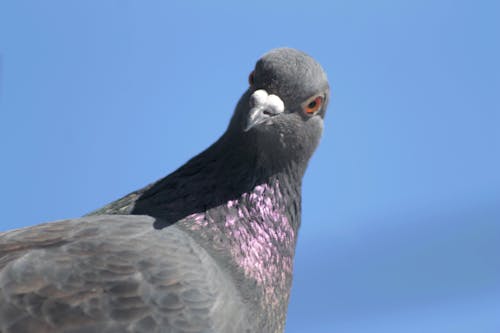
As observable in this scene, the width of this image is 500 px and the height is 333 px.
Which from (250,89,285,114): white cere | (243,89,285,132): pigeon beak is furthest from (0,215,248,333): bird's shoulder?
(250,89,285,114): white cere

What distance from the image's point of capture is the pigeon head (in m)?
4.94

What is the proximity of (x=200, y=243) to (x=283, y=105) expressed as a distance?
95 centimetres

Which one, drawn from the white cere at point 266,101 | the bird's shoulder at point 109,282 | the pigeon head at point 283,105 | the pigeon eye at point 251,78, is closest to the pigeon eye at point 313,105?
the pigeon head at point 283,105

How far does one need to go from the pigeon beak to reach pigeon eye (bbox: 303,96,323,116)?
8.2 inches

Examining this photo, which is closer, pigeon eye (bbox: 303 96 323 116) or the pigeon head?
the pigeon head

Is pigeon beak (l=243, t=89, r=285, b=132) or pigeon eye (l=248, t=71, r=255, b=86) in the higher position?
pigeon eye (l=248, t=71, r=255, b=86)

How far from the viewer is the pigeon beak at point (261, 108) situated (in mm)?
4805

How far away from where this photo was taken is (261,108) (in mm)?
4844

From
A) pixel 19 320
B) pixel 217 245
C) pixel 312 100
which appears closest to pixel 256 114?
pixel 312 100

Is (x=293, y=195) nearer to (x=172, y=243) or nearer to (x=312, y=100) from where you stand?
(x=312, y=100)

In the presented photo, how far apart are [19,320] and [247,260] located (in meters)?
1.38

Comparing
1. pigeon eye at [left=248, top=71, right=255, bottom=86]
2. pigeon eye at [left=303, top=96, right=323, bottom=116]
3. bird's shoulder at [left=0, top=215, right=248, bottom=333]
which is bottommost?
bird's shoulder at [left=0, top=215, right=248, bottom=333]

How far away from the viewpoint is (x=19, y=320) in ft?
13.8

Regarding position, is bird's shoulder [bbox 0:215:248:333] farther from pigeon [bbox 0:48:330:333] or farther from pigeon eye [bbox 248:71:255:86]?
pigeon eye [bbox 248:71:255:86]
